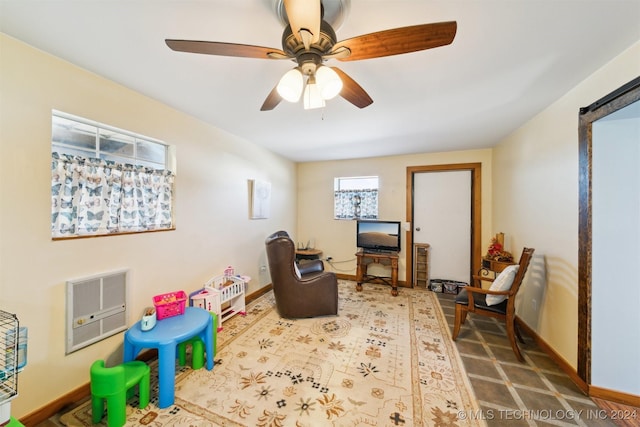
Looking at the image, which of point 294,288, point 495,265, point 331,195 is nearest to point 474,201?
point 495,265

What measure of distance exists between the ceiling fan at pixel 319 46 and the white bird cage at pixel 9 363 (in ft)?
5.22

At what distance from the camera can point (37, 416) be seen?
4.71ft

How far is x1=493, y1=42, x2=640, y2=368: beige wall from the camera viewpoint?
175cm

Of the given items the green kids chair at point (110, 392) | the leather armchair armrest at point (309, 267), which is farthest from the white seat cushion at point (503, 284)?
the green kids chair at point (110, 392)

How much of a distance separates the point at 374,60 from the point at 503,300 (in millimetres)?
2498

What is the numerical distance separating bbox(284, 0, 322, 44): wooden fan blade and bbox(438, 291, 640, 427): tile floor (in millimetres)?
2444

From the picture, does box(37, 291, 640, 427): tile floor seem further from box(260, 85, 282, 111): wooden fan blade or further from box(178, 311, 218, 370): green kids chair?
box(260, 85, 282, 111): wooden fan blade

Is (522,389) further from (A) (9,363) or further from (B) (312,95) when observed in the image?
(A) (9,363)

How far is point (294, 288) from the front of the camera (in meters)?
2.75

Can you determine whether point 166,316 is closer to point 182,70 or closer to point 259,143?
point 182,70

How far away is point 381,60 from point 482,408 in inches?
97.0

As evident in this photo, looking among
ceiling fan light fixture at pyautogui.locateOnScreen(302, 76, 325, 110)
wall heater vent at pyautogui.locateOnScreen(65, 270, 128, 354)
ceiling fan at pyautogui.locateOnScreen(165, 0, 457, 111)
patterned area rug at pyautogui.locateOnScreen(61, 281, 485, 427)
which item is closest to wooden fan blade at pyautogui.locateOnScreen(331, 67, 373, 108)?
ceiling fan at pyautogui.locateOnScreen(165, 0, 457, 111)

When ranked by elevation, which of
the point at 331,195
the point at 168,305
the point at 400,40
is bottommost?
the point at 168,305

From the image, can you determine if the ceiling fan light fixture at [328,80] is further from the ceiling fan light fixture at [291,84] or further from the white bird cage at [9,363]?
the white bird cage at [9,363]
